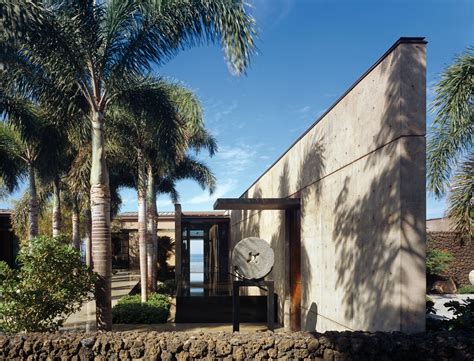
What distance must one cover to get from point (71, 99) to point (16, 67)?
4.13ft

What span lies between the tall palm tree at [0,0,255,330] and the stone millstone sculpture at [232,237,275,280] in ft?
8.79

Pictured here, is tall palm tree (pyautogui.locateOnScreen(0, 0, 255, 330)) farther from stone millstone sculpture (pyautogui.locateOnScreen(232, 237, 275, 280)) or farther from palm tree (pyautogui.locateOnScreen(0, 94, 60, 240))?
palm tree (pyautogui.locateOnScreen(0, 94, 60, 240))

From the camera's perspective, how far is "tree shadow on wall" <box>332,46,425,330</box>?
17.0 ft

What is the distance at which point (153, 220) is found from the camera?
17.9 metres

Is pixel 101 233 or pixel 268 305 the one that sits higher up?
pixel 101 233

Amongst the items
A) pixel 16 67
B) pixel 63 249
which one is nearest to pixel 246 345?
pixel 63 249

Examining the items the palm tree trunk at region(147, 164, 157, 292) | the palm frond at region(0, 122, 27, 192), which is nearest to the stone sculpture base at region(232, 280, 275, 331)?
the palm tree trunk at region(147, 164, 157, 292)

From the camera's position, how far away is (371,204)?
602 cm

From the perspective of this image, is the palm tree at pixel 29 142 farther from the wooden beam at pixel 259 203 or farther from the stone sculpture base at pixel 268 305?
the stone sculpture base at pixel 268 305

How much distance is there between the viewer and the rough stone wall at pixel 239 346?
499 centimetres

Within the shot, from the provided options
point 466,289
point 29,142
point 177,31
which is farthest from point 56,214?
point 466,289

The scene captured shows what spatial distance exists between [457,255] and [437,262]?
218cm

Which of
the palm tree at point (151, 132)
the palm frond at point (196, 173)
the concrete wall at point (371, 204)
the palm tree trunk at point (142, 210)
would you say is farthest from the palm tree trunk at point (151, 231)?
the concrete wall at point (371, 204)

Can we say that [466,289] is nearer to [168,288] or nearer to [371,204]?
[168,288]
